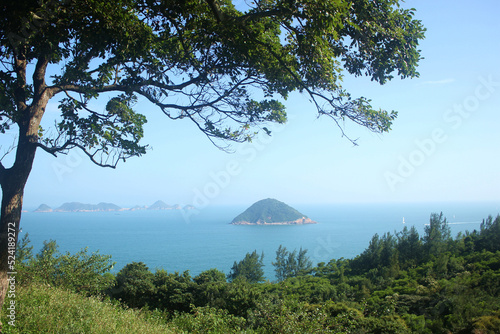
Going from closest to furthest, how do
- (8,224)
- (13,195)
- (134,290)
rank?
(8,224) < (13,195) < (134,290)

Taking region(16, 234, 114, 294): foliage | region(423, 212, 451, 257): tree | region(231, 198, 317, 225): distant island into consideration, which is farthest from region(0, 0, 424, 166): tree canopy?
region(231, 198, 317, 225): distant island

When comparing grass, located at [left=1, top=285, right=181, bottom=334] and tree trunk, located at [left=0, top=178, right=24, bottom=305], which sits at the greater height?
tree trunk, located at [left=0, top=178, right=24, bottom=305]

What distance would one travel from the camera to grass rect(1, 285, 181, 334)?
3.23 metres

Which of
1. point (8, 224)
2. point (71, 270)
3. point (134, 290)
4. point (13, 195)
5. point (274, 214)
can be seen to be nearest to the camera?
point (8, 224)

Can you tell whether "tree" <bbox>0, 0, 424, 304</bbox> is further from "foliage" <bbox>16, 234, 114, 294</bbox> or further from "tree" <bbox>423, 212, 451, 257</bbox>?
"tree" <bbox>423, 212, 451, 257</bbox>

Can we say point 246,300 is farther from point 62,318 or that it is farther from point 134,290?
point 62,318

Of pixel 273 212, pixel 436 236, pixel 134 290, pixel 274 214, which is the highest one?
pixel 436 236

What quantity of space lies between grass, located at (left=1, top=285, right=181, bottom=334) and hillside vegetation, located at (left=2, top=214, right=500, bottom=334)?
0.01m

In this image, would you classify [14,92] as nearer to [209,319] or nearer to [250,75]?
[250,75]

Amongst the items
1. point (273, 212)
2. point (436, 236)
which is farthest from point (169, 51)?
point (273, 212)

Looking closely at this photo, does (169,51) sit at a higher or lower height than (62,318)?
higher

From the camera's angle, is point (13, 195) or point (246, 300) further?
point (246, 300)

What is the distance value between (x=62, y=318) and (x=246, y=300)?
138 inches

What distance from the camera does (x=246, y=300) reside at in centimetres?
631
